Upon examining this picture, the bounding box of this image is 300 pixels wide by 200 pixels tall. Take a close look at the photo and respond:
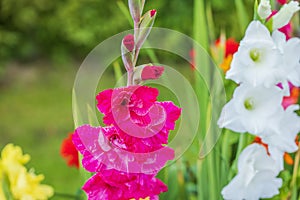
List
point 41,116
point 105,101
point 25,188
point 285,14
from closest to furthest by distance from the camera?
point 105,101
point 285,14
point 25,188
point 41,116

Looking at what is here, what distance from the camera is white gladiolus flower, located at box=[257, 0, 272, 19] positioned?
70cm

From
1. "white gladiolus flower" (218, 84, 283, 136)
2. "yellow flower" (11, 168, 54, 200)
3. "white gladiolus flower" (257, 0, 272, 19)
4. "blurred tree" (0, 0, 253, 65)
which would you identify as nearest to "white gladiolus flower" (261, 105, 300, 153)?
"white gladiolus flower" (218, 84, 283, 136)

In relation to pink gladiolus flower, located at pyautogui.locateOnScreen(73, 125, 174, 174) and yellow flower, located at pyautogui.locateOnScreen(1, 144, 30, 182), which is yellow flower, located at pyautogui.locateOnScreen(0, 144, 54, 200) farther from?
pink gladiolus flower, located at pyautogui.locateOnScreen(73, 125, 174, 174)

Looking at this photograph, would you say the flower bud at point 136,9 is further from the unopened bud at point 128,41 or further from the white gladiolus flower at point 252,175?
the white gladiolus flower at point 252,175

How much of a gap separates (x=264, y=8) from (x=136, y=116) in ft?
0.68

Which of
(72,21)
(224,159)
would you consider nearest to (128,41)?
(224,159)

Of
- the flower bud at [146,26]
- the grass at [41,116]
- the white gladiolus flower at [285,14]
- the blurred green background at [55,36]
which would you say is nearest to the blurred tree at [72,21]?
the blurred green background at [55,36]

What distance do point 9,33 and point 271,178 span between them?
3.34 meters

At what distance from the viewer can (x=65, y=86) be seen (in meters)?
3.87

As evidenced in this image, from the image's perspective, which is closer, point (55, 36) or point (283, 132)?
point (283, 132)

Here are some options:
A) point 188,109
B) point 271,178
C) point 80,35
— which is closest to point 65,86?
point 80,35

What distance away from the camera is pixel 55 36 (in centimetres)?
407

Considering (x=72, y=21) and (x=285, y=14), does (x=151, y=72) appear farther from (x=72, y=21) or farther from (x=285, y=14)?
(x=72, y=21)

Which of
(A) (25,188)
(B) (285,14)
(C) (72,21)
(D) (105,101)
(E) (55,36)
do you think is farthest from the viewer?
(E) (55,36)
